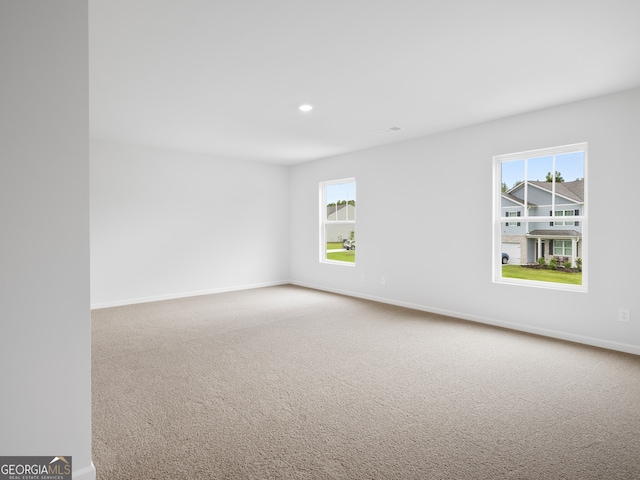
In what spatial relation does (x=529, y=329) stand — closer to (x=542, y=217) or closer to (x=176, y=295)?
(x=542, y=217)

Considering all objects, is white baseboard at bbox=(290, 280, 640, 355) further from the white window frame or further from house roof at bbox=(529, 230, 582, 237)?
the white window frame

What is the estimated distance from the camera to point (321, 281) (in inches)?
277

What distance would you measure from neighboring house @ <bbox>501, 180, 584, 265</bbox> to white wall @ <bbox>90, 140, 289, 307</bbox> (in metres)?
4.42

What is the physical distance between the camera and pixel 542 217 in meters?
4.19

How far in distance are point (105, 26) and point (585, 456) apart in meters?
3.83

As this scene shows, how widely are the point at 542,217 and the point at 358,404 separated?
3.15 metres

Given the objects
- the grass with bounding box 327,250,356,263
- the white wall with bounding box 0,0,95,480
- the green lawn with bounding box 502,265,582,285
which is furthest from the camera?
the grass with bounding box 327,250,356,263

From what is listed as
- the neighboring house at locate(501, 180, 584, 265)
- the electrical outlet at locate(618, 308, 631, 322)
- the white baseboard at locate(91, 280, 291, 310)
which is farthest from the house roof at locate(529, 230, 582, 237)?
the white baseboard at locate(91, 280, 291, 310)

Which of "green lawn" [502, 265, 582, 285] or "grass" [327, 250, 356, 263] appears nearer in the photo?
"green lawn" [502, 265, 582, 285]

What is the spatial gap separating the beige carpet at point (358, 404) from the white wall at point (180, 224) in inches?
64.1

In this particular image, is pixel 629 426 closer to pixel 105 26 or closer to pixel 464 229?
pixel 464 229

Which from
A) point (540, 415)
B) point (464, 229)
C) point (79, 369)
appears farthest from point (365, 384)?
point (464, 229)

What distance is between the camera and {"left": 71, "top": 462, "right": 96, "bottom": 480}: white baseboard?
1.69 metres

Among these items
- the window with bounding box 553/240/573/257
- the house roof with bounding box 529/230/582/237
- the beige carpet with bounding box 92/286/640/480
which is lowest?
the beige carpet with bounding box 92/286/640/480
